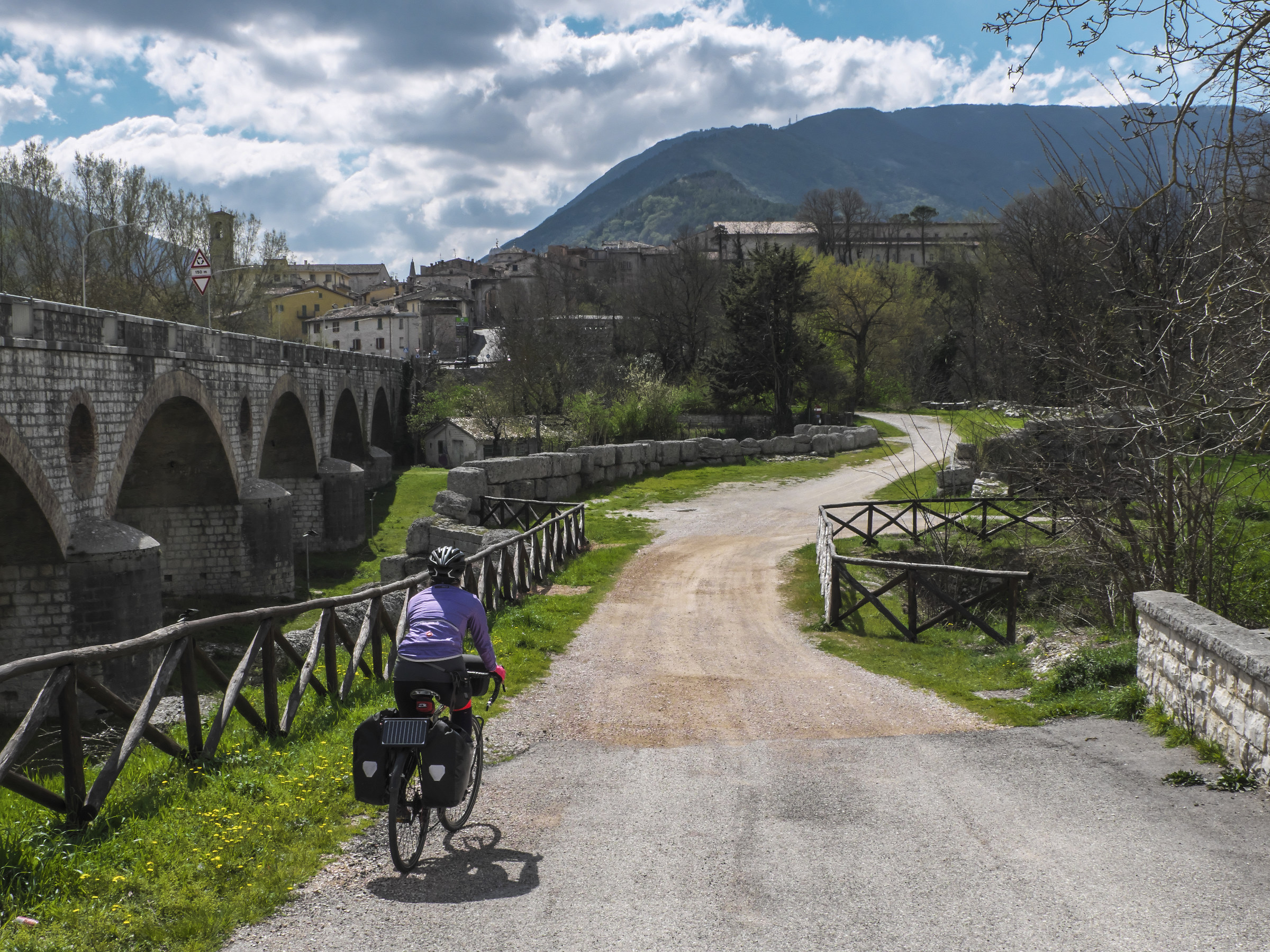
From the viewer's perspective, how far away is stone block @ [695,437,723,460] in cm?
3120

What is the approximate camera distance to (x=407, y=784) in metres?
4.70

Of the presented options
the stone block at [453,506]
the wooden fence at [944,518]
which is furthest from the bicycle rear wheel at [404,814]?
the stone block at [453,506]

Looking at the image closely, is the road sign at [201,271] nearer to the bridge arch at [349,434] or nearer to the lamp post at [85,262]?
the lamp post at [85,262]

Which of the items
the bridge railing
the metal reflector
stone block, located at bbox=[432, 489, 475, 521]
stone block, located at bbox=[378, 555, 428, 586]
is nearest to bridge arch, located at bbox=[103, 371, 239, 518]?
stone block, located at bbox=[378, 555, 428, 586]

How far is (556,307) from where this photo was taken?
188 ft

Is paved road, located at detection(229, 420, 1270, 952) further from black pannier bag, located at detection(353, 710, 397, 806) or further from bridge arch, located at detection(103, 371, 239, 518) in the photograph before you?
bridge arch, located at detection(103, 371, 239, 518)

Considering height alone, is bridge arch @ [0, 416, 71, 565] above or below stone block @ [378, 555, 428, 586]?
above

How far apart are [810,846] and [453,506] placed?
15.9 m

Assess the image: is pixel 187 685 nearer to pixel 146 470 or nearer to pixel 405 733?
pixel 405 733

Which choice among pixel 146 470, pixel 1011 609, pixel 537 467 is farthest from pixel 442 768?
pixel 146 470

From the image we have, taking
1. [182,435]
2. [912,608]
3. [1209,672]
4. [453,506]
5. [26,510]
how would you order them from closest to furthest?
[1209,672], [912,608], [26,510], [453,506], [182,435]

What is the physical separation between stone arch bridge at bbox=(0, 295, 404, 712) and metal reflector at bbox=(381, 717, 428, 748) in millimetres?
11154

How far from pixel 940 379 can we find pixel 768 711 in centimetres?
4209

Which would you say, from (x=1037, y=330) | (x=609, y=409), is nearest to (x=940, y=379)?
(x=609, y=409)
